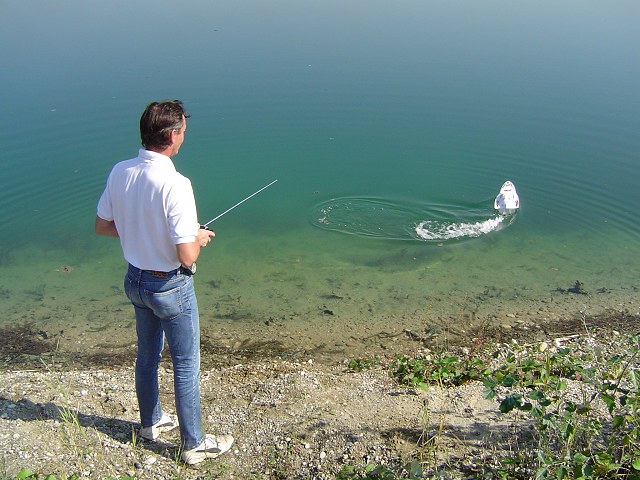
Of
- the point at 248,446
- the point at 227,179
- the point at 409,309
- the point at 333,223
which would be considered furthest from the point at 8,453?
the point at 227,179

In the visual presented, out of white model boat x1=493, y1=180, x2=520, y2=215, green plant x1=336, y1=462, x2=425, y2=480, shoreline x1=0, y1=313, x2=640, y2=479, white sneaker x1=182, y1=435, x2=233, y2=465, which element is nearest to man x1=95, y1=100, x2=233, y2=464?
white sneaker x1=182, y1=435, x2=233, y2=465

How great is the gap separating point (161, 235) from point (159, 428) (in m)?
1.38

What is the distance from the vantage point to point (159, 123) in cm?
347

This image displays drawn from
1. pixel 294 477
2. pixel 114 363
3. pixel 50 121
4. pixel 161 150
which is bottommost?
pixel 114 363

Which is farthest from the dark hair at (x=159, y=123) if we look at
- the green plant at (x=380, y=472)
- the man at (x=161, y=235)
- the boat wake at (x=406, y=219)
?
the boat wake at (x=406, y=219)

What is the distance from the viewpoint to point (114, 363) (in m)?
6.05

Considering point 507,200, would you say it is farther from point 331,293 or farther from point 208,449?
point 208,449

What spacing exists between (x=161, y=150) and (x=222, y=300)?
148 inches

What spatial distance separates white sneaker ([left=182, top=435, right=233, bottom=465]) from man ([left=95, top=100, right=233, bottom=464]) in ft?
0.56

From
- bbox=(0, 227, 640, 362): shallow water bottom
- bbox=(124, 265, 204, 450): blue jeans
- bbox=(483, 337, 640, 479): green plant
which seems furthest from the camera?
bbox=(0, 227, 640, 362): shallow water bottom

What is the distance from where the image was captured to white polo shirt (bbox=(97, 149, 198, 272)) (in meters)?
3.45

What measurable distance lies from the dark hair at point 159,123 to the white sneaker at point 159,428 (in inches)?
66.9

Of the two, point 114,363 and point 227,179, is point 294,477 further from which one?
point 227,179

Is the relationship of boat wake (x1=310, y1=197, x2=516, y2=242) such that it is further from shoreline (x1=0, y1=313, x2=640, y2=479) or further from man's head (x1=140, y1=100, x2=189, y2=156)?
man's head (x1=140, y1=100, x2=189, y2=156)
